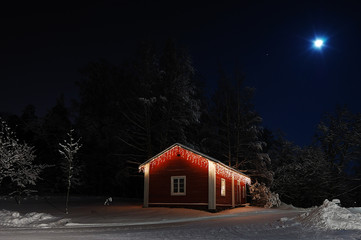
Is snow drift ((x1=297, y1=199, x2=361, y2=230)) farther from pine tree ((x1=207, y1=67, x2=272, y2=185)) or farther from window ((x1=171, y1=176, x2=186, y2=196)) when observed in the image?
pine tree ((x1=207, y1=67, x2=272, y2=185))

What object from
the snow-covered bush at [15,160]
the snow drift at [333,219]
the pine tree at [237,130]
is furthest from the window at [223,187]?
the snow-covered bush at [15,160]

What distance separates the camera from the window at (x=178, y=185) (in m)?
22.3

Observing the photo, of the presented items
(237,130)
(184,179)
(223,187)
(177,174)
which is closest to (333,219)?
(184,179)

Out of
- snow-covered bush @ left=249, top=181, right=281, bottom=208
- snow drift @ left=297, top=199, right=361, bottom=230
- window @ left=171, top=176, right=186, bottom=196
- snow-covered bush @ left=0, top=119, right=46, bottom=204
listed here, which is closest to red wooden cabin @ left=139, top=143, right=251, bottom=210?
window @ left=171, top=176, right=186, bottom=196

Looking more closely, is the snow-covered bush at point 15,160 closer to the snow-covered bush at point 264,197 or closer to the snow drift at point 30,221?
the snow drift at point 30,221

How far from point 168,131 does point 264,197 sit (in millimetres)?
10389

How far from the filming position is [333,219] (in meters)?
10.7

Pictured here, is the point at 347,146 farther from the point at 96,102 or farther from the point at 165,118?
the point at 96,102

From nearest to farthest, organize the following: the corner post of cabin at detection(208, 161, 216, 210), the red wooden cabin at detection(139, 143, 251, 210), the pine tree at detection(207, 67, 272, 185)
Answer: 1. the corner post of cabin at detection(208, 161, 216, 210)
2. the red wooden cabin at detection(139, 143, 251, 210)
3. the pine tree at detection(207, 67, 272, 185)

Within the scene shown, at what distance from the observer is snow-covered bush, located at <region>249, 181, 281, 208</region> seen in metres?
28.6

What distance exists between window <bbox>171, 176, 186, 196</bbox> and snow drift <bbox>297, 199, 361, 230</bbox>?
1087cm

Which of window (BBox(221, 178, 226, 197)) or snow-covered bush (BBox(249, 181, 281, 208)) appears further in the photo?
snow-covered bush (BBox(249, 181, 281, 208))

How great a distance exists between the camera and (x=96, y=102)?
118 ft

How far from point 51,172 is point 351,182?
36358mm
